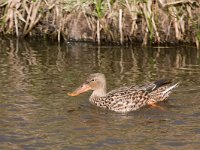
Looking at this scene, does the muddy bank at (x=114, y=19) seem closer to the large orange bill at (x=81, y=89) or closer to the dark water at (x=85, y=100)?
the dark water at (x=85, y=100)

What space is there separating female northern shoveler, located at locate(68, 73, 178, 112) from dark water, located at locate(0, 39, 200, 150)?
117mm

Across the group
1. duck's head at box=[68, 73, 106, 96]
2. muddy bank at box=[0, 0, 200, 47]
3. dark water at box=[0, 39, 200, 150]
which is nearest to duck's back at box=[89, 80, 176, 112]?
dark water at box=[0, 39, 200, 150]

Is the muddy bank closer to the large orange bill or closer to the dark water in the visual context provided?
the dark water

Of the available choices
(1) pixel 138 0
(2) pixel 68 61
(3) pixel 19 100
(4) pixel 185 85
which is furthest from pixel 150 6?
(3) pixel 19 100

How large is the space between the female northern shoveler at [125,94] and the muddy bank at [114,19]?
2.95 meters

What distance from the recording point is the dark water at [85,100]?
8070mm

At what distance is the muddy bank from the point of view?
42.2 ft

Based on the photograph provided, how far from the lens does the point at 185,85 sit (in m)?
10.5

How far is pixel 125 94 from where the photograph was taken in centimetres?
961

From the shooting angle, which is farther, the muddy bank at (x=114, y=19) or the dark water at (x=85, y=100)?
the muddy bank at (x=114, y=19)

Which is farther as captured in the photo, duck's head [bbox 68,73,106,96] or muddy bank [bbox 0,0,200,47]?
muddy bank [bbox 0,0,200,47]

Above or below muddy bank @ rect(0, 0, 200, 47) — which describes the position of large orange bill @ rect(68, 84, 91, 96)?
below

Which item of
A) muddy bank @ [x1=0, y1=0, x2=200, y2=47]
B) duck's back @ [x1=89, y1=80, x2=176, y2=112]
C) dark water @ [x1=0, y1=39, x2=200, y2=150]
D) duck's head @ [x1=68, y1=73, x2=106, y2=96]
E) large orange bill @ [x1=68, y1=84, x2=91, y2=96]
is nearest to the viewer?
dark water @ [x1=0, y1=39, x2=200, y2=150]

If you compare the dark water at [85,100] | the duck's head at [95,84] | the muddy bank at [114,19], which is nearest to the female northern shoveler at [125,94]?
the duck's head at [95,84]
